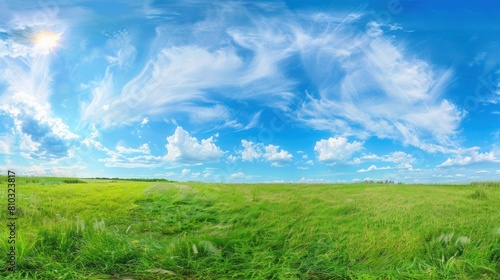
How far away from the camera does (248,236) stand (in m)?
5.01

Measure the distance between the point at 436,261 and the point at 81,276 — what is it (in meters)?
4.27

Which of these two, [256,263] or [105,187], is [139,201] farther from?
[256,263]

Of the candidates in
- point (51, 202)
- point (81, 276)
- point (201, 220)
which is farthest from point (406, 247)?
point (51, 202)

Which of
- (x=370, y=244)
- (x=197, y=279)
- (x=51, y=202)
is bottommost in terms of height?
(x=197, y=279)

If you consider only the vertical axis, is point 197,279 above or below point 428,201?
below

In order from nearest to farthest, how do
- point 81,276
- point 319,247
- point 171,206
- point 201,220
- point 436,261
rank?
1. point 81,276
2. point 436,261
3. point 319,247
4. point 201,220
5. point 171,206

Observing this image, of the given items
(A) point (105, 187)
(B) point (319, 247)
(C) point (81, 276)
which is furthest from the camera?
(A) point (105, 187)

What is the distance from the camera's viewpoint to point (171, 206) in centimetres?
678

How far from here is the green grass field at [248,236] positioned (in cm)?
431

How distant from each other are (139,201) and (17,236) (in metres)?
2.45

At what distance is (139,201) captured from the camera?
710cm

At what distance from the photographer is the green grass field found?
4310 mm

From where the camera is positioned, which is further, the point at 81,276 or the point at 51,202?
the point at 51,202

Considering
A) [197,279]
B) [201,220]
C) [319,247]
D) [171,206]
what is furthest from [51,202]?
[319,247]
